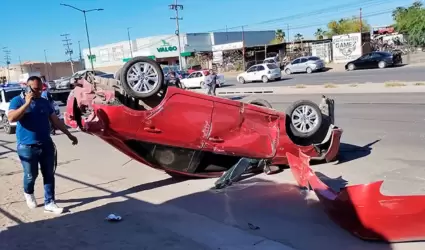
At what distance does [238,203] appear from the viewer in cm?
606

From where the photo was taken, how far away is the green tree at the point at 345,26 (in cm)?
8446

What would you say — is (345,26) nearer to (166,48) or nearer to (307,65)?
(166,48)

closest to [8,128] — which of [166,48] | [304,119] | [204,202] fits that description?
[304,119]

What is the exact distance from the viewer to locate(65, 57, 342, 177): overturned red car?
6531mm

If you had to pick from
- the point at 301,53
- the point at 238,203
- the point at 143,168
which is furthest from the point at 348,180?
the point at 301,53

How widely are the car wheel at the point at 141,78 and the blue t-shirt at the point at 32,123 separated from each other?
51.9 inches

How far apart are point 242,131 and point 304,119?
1.27 m

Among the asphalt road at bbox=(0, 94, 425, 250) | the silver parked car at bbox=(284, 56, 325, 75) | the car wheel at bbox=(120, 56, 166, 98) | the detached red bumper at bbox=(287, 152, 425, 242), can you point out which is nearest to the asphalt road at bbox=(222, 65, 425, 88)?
the silver parked car at bbox=(284, 56, 325, 75)

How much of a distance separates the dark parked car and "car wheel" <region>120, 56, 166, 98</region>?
34247 millimetres

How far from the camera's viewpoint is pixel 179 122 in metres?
6.69

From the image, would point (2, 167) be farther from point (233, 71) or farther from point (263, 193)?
point (233, 71)

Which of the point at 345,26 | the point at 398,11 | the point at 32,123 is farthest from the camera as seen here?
the point at 345,26

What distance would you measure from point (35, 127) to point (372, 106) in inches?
484

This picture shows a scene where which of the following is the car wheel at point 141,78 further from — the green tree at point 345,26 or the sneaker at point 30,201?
the green tree at point 345,26
